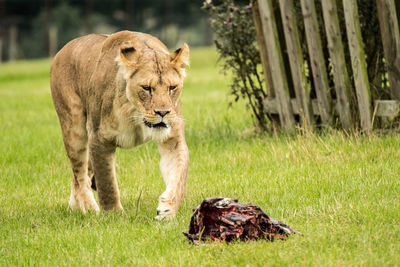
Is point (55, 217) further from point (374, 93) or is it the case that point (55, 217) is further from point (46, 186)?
point (374, 93)

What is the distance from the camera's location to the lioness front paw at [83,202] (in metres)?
5.54

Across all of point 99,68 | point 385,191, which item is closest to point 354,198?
point 385,191

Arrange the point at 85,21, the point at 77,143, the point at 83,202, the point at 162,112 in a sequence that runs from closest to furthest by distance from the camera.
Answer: the point at 162,112 < the point at 83,202 < the point at 77,143 < the point at 85,21

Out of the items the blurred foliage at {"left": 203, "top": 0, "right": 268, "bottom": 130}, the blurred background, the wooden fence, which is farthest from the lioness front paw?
the blurred background

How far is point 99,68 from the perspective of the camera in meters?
5.30

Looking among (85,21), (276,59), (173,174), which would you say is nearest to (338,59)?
(276,59)

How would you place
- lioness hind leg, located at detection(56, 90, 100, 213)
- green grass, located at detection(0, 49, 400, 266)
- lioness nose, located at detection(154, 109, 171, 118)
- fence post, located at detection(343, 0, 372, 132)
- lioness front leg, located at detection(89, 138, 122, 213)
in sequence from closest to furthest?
green grass, located at detection(0, 49, 400, 266) → lioness nose, located at detection(154, 109, 171, 118) → lioness front leg, located at detection(89, 138, 122, 213) → lioness hind leg, located at detection(56, 90, 100, 213) → fence post, located at detection(343, 0, 372, 132)

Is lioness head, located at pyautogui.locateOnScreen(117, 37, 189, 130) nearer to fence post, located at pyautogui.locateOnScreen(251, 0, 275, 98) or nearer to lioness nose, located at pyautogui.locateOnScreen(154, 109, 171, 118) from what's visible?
lioness nose, located at pyautogui.locateOnScreen(154, 109, 171, 118)

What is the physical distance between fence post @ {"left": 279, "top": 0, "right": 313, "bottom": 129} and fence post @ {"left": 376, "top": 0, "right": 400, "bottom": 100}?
103 centimetres

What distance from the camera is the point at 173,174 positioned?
4906 millimetres

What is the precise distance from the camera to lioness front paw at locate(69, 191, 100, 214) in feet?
18.2

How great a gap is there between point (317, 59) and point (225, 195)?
7.67 feet

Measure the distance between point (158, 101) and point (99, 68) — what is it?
0.88m

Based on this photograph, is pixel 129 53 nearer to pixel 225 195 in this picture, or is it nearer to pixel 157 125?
pixel 157 125
